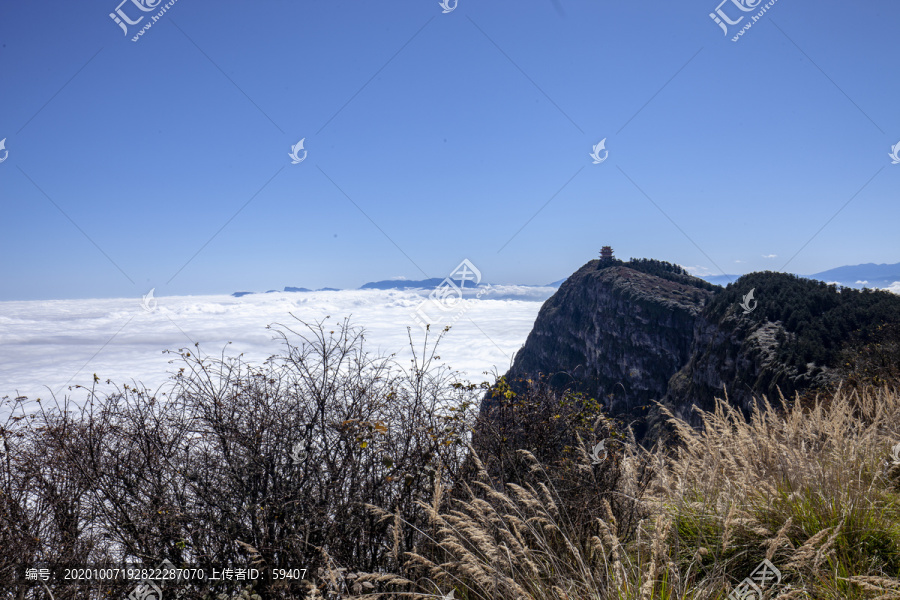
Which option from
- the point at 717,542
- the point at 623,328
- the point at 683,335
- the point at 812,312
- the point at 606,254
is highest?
the point at 606,254

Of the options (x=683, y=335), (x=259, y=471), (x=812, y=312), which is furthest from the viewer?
(x=683, y=335)

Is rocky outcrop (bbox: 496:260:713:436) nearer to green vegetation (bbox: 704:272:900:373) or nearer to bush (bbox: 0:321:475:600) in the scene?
green vegetation (bbox: 704:272:900:373)

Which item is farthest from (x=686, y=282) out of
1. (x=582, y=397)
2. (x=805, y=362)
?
(x=582, y=397)

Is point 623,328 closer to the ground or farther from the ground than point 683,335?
farther from the ground

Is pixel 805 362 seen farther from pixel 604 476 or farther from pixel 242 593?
pixel 242 593

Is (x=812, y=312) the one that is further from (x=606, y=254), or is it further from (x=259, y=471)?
(x=606, y=254)

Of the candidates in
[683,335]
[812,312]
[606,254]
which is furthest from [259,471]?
[606,254]

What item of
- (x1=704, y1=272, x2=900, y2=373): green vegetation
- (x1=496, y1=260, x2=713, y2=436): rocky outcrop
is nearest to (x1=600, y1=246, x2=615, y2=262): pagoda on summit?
(x1=496, y1=260, x2=713, y2=436): rocky outcrop

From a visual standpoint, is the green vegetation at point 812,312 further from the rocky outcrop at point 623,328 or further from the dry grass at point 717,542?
the dry grass at point 717,542

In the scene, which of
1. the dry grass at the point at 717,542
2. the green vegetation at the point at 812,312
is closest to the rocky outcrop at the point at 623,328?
the green vegetation at the point at 812,312

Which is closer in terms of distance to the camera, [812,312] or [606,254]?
[812,312]

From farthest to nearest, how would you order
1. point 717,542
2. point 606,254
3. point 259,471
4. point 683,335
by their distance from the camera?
point 606,254 < point 683,335 < point 259,471 < point 717,542

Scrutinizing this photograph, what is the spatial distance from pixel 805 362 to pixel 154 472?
46979mm

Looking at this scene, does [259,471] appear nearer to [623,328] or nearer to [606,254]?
[623,328]
